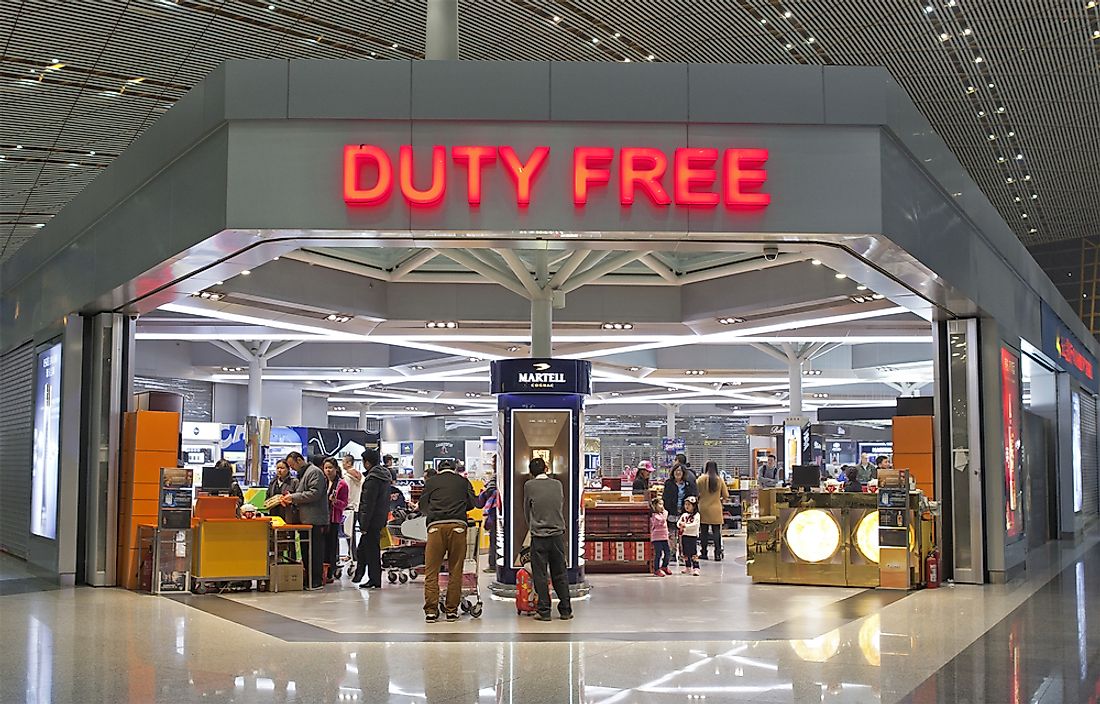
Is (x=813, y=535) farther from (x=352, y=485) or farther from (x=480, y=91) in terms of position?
(x=352, y=485)

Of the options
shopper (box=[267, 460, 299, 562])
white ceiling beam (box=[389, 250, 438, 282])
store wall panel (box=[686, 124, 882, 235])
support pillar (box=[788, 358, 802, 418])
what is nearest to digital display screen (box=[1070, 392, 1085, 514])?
support pillar (box=[788, 358, 802, 418])

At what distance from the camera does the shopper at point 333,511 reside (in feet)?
40.5

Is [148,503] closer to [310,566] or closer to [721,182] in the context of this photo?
[310,566]

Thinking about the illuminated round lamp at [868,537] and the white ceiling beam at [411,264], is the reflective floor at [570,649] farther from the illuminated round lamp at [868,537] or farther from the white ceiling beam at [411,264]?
the white ceiling beam at [411,264]

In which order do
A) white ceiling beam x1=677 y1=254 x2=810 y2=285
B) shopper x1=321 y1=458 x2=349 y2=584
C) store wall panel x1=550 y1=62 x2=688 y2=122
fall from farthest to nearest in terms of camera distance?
white ceiling beam x1=677 y1=254 x2=810 y2=285, shopper x1=321 y1=458 x2=349 y2=584, store wall panel x1=550 y1=62 x2=688 y2=122

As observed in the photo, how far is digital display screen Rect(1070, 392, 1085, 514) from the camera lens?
845 inches

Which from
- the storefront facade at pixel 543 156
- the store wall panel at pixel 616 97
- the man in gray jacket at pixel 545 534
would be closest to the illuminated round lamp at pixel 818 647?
the man in gray jacket at pixel 545 534

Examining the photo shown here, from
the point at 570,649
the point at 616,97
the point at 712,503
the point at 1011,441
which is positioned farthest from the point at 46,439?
the point at 1011,441

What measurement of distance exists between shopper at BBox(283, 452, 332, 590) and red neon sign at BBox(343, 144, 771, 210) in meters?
4.22

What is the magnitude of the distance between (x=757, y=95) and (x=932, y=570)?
5.92 m

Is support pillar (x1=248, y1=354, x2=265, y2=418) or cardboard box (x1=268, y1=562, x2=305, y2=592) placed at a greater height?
support pillar (x1=248, y1=354, x2=265, y2=418)

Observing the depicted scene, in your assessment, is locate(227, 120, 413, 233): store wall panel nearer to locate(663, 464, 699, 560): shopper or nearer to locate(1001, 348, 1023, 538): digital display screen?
locate(663, 464, 699, 560): shopper

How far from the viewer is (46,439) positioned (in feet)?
42.1

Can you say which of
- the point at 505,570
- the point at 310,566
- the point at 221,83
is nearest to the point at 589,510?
the point at 505,570
